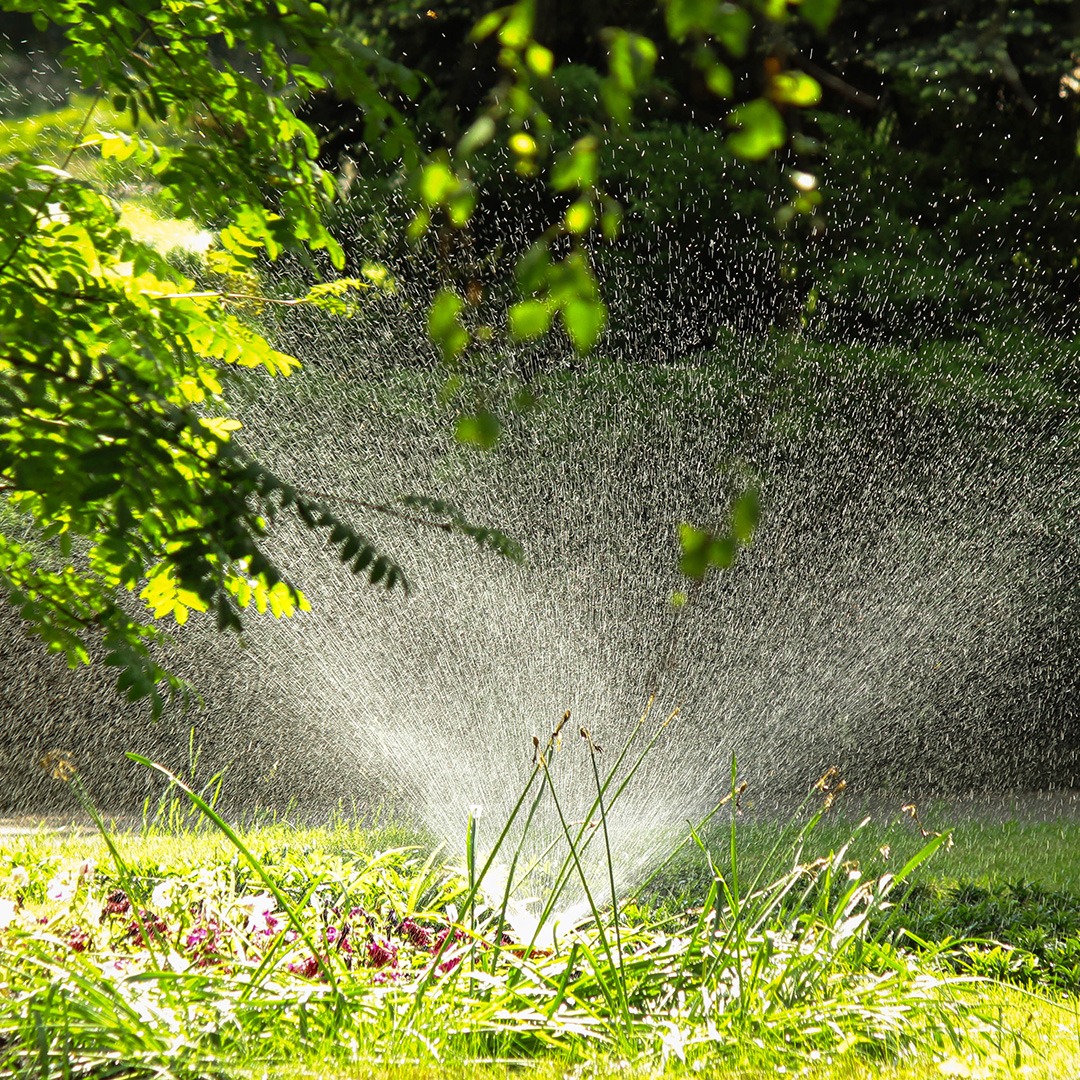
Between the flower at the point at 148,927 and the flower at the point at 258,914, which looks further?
the flower at the point at 148,927

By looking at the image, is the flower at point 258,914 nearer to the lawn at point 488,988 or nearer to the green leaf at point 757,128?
the lawn at point 488,988

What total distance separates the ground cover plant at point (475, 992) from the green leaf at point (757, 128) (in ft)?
6.97

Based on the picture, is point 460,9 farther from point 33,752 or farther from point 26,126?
point 26,126

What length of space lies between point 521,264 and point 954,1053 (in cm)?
284

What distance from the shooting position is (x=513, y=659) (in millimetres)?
9234

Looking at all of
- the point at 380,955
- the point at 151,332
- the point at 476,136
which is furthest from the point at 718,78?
the point at 380,955

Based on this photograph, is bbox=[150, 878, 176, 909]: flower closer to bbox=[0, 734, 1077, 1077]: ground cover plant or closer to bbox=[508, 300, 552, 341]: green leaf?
bbox=[0, 734, 1077, 1077]: ground cover plant

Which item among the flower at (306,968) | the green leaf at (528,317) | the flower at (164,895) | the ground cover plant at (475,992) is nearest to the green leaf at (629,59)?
the green leaf at (528,317)

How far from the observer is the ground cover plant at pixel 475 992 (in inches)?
109

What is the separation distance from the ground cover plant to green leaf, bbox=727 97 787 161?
2124mm

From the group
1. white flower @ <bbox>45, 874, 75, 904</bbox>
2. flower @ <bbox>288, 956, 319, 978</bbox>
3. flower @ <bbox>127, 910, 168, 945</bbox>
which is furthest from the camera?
white flower @ <bbox>45, 874, 75, 904</bbox>

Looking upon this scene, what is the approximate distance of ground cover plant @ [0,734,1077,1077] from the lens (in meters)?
2.76

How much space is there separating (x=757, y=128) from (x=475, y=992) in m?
2.73

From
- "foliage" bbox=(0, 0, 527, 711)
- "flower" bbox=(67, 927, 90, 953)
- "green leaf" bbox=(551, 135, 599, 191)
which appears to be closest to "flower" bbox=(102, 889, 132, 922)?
"flower" bbox=(67, 927, 90, 953)
